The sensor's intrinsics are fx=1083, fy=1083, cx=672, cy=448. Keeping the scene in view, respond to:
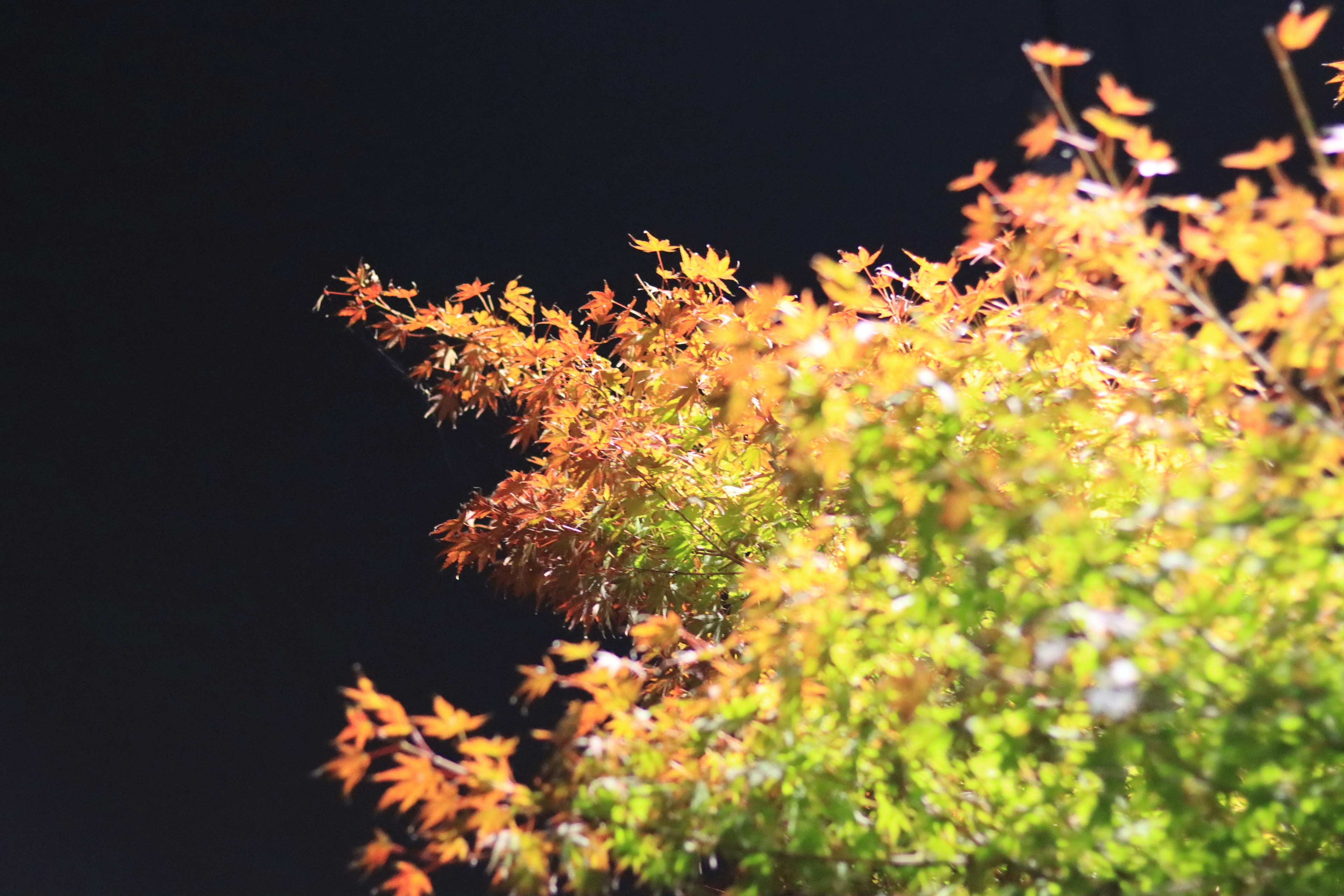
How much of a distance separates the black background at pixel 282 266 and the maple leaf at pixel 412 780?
2.39 meters

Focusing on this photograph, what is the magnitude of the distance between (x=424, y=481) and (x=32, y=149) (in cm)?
160

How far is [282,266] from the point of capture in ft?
11.2

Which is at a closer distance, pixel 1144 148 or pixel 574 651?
pixel 1144 148

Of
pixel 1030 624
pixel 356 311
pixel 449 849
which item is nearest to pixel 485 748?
pixel 449 849

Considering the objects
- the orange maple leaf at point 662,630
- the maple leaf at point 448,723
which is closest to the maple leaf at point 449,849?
the maple leaf at point 448,723

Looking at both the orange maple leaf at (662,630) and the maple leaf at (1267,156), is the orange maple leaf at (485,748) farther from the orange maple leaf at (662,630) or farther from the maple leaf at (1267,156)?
the maple leaf at (1267,156)

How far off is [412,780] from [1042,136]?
864 mm

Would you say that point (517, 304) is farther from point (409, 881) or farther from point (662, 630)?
point (409, 881)

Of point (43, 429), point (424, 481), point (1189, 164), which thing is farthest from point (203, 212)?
point (1189, 164)

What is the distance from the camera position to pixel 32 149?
3393 mm

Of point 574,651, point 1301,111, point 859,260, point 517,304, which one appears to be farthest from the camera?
point 517,304

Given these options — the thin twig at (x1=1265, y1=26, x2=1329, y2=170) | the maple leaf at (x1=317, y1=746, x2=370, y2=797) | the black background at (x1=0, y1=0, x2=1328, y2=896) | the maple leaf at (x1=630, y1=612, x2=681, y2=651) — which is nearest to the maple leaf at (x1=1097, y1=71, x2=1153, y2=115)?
the thin twig at (x1=1265, y1=26, x2=1329, y2=170)

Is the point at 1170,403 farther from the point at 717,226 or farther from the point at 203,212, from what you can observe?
the point at 203,212

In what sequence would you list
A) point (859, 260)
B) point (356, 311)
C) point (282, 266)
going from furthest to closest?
point (282, 266)
point (356, 311)
point (859, 260)
